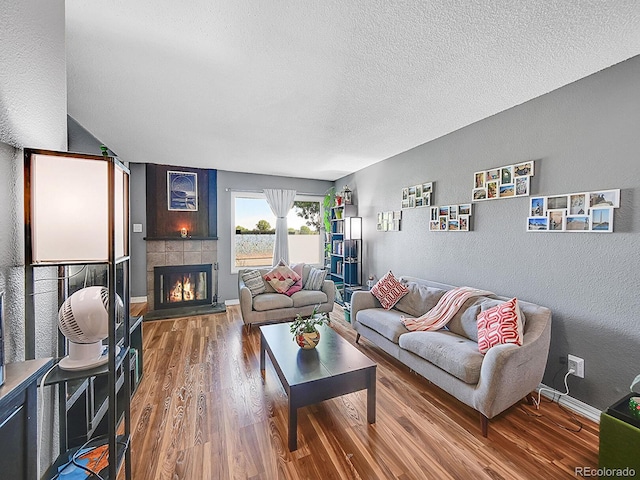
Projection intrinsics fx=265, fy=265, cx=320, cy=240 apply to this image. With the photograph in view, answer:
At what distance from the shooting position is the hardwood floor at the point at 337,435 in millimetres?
1505

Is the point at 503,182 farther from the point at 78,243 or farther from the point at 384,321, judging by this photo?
the point at 78,243

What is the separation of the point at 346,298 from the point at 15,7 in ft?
14.1

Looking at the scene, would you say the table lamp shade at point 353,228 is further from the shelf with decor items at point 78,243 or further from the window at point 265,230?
the shelf with decor items at point 78,243

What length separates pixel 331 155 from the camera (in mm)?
3908

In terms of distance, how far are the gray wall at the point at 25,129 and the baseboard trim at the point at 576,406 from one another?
321 cm

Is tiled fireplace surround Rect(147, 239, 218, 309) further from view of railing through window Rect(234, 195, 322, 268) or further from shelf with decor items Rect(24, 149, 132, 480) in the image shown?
shelf with decor items Rect(24, 149, 132, 480)

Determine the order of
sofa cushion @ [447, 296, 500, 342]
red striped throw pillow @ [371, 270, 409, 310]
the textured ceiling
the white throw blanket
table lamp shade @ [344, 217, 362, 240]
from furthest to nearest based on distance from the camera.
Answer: table lamp shade @ [344, 217, 362, 240], red striped throw pillow @ [371, 270, 409, 310], the white throw blanket, sofa cushion @ [447, 296, 500, 342], the textured ceiling

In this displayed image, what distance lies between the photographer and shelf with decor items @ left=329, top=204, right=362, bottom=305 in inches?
181

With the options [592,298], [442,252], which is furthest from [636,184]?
[442,252]

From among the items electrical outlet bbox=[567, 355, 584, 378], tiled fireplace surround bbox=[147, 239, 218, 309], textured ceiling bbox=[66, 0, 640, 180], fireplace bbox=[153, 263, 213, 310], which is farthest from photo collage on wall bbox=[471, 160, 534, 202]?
fireplace bbox=[153, 263, 213, 310]

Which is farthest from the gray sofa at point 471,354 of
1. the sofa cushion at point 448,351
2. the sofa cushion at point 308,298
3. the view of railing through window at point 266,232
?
the view of railing through window at point 266,232

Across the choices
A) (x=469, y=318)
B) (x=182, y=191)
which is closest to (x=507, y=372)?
(x=469, y=318)

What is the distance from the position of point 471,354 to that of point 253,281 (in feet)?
9.38

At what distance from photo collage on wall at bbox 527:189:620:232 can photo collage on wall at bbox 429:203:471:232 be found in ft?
1.97
